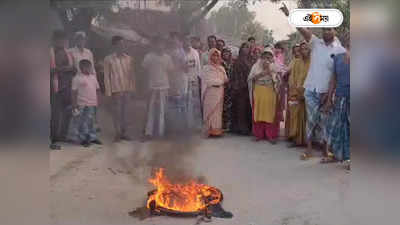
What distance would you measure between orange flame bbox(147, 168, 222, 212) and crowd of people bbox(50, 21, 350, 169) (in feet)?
0.99

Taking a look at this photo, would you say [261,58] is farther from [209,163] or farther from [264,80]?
[209,163]

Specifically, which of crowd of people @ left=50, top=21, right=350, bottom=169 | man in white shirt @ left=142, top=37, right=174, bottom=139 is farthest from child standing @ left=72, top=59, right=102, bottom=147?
man in white shirt @ left=142, top=37, right=174, bottom=139

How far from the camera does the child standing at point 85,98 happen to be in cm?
283

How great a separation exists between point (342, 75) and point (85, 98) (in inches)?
60.5

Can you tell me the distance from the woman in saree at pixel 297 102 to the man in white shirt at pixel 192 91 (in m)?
0.56

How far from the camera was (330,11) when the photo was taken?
269 centimetres

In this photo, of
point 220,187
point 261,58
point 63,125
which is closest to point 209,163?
point 220,187

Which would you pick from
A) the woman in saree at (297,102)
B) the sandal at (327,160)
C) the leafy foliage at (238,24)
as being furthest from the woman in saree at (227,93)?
the sandal at (327,160)

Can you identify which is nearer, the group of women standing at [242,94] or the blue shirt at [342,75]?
the blue shirt at [342,75]

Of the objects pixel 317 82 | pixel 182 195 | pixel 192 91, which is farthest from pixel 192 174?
pixel 317 82

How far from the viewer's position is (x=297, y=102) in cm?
285

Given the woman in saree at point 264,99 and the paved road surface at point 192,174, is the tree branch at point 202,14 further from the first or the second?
the paved road surface at point 192,174

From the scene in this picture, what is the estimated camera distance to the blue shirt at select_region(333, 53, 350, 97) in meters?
2.74

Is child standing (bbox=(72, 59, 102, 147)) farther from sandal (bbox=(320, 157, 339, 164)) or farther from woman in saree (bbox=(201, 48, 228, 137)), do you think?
sandal (bbox=(320, 157, 339, 164))
